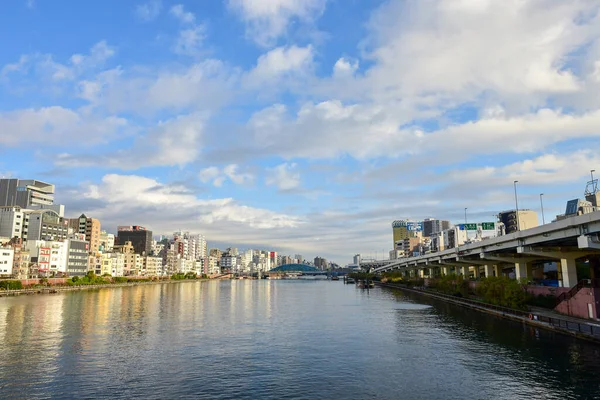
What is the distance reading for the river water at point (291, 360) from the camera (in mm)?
28656

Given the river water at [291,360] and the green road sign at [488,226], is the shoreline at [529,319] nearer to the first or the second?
the river water at [291,360]

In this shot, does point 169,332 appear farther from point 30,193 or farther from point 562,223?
point 30,193

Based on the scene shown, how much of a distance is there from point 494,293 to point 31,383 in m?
61.5

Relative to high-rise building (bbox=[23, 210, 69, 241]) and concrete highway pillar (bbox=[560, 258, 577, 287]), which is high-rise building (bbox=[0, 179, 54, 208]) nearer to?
high-rise building (bbox=[23, 210, 69, 241])

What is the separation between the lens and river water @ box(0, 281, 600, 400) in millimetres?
28656

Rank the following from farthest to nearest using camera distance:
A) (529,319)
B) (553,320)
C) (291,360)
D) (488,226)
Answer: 1. (488,226)
2. (529,319)
3. (553,320)
4. (291,360)

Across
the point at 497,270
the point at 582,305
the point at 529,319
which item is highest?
the point at 497,270

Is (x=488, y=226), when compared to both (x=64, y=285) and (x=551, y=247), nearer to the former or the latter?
(x=551, y=247)

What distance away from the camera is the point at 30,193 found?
6914 inches

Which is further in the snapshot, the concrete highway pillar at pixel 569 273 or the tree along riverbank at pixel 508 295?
the tree along riverbank at pixel 508 295

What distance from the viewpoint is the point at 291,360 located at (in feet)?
122

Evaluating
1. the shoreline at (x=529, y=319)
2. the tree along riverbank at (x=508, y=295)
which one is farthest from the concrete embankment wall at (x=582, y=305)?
the tree along riverbank at (x=508, y=295)

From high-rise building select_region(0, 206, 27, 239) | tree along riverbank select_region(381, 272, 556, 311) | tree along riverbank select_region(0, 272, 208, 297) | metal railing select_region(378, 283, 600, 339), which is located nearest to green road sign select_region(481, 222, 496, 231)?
tree along riverbank select_region(381, 272, 556, 311)

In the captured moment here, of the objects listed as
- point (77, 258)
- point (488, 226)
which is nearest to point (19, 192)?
point (77, 258)
